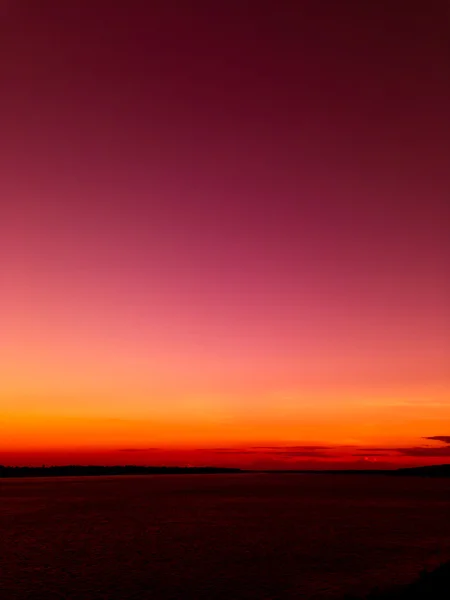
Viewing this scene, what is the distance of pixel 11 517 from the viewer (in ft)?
213

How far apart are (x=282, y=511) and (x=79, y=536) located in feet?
106

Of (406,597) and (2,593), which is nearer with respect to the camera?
(406,597)

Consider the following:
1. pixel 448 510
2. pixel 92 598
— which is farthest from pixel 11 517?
pixel 448 510

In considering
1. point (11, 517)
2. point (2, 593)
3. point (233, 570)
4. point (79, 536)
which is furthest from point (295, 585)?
point (11, 517)

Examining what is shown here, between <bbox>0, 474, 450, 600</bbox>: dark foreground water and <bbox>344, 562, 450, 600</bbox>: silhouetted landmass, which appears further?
<bbox>0, 474, 450, 600</bbox>: dark foreground water

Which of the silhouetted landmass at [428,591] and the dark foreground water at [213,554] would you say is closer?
the silhouetted landmass at [428,591]

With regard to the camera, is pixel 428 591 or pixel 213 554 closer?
pixel 428 591

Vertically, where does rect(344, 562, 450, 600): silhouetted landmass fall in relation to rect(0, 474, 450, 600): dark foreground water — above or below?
above

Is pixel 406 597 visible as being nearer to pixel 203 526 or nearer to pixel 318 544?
pixel 318 544

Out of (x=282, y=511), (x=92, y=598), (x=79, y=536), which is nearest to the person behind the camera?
(x=92, y=598)

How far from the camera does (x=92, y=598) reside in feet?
86.6

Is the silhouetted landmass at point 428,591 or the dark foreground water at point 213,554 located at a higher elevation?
the silhouetted landmass at point 428,591

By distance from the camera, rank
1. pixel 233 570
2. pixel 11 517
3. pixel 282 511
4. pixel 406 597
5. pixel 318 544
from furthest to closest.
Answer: pixel 282 511, pixel 11 517, pixel 318 544, pixel 233 570, pixel 406 597

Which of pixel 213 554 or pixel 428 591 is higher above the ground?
pixel 428 591
